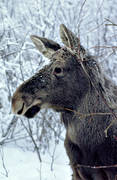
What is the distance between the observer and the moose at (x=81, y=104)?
2.57 meters

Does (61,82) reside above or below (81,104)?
above

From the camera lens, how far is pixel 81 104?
2.69m

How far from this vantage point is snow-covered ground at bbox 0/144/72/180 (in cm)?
529

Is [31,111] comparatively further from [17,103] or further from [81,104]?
[81,104]

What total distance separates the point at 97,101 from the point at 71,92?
0.25m

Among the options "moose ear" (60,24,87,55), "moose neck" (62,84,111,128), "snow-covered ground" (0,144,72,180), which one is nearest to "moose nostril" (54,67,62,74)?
"moose ear" (60,24,87,55)

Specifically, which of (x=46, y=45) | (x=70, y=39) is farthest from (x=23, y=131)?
(x=70, y=39)

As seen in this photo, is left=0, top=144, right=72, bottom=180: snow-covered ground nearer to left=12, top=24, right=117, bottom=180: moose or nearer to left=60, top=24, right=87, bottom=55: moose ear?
left=12, top=24, right=117, bottom=180: moose

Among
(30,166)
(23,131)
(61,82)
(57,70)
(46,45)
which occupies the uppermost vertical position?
(46,45)

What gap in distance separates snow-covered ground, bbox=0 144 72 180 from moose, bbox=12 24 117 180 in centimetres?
228

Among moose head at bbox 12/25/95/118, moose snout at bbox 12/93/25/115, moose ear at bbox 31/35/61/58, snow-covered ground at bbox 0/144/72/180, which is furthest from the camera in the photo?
snow-covered ground at bbox 0/144/72/180

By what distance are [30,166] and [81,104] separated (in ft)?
11.8

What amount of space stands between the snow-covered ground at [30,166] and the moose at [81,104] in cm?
228

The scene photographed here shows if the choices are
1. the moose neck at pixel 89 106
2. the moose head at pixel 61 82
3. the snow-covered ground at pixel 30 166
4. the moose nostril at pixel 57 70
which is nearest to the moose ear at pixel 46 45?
the moose head at pixel 61 82
